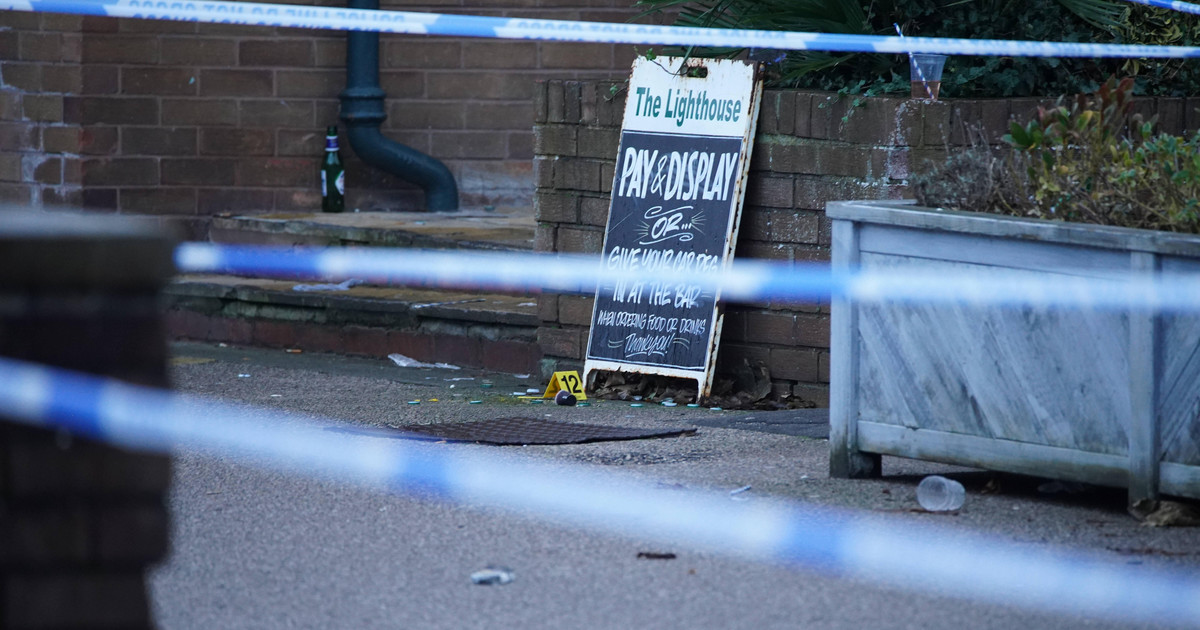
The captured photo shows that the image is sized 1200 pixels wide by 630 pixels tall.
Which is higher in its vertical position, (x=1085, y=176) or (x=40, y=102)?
(x=40, y=102)

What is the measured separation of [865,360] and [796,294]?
174 cm

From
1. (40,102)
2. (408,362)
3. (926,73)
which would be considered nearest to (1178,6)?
(926,73)

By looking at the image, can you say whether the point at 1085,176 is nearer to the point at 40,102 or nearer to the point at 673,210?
the point at 673,210

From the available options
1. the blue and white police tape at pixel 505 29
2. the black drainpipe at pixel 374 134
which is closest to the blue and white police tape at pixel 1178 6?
the blue and white police tape at pixel 505 29

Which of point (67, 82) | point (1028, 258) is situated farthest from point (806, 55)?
point (67, 82)

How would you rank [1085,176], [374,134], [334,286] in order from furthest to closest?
[374,134], [334,286], [1085,176]

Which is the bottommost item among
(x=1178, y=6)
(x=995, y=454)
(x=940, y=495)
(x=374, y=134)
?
(x=940, y=495)

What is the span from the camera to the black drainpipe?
10250mm

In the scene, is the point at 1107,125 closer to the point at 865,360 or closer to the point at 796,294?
the point at 865,360

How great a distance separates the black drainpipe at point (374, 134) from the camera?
33.6 ft

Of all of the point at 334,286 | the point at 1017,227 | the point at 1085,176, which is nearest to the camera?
the point at 1017,227

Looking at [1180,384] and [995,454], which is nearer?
[1180,384]

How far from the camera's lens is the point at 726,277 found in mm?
7207

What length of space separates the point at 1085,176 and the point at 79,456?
140 inches
